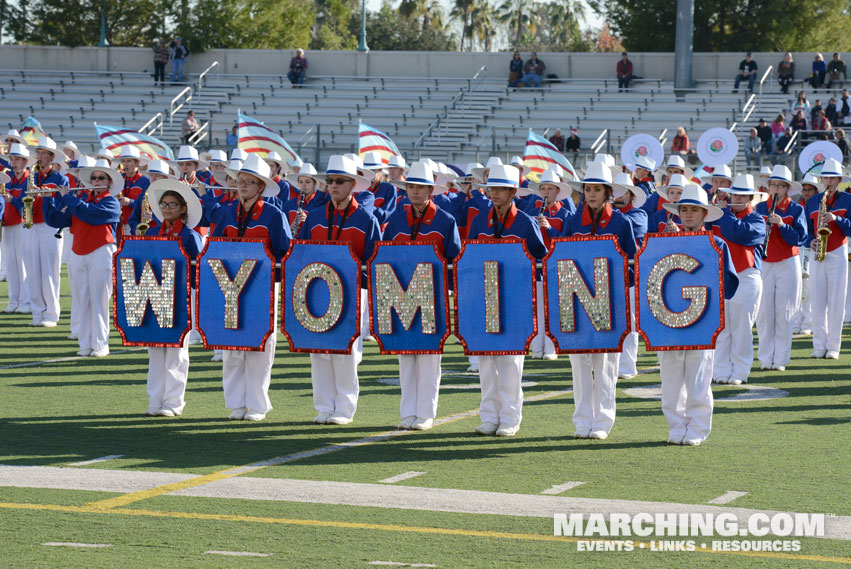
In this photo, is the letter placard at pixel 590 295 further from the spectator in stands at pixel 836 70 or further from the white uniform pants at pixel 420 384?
the spectator in stands at pixel 836 70

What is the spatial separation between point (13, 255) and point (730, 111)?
68.2ft

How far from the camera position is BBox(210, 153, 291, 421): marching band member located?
982cm

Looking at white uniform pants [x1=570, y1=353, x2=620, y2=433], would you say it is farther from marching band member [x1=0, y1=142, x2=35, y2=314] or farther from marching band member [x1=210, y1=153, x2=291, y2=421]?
marching band member [x1=0, y1=142, x2=35, y2=314]

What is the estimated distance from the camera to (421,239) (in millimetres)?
9430

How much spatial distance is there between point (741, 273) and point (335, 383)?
158 inches

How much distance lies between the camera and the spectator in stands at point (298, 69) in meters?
38.3

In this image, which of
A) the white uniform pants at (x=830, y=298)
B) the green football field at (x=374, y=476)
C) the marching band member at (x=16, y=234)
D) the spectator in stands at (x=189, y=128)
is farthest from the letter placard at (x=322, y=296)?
the spectator in stands at (x=189, y=128)

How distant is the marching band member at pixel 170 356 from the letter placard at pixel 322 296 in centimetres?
95

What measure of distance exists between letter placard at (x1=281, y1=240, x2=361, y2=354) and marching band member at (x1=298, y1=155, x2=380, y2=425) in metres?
0.23

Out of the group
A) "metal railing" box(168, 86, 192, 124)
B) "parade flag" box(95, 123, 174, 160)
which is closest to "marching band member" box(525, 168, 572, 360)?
"parade flag" box(95, 123, 174, 160)

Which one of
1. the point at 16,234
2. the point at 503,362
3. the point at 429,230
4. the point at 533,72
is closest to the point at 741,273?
the point at 503,362

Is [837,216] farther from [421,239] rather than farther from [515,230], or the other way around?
[421,239]

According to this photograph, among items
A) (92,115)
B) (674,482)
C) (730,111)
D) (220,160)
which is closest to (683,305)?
(674,482)

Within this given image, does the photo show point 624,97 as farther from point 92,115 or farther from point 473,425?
point 473,425
